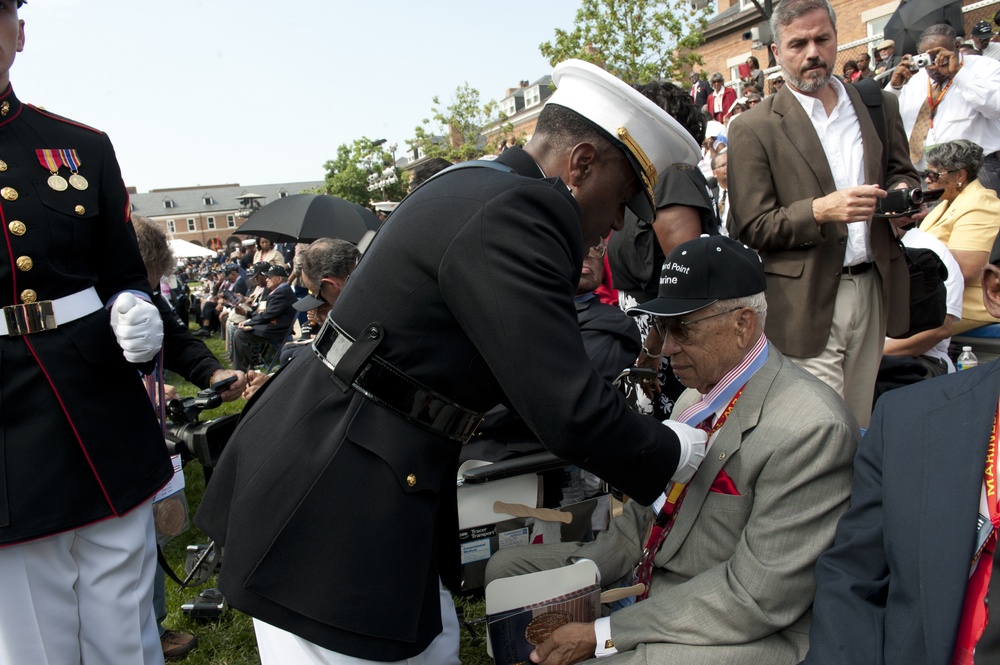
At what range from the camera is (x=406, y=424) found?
160 cm

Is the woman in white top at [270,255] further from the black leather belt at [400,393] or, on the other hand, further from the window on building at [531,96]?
the window on building at [531,96]

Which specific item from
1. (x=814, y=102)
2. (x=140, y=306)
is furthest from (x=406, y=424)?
(x=814, y=102)

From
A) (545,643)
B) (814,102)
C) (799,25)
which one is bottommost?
(545,643)

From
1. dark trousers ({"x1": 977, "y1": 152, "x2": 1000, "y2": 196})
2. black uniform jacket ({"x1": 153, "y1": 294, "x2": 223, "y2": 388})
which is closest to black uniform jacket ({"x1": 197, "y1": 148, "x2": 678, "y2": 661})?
black uniform jacket ({"x1": 153, "y1": 294, "x2": 223, "y2": 388})

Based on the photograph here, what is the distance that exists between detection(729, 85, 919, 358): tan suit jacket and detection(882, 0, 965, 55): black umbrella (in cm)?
748

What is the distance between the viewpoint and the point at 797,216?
10.2 feet

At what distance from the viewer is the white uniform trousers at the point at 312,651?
1.63 m

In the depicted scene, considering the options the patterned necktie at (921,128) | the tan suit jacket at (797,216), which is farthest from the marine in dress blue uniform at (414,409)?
the patterned necktie at (921,128)

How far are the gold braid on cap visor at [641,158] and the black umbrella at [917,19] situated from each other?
9367mm

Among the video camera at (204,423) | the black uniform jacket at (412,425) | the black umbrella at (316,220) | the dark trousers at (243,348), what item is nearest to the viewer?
the black uniform jacket at (412,425)

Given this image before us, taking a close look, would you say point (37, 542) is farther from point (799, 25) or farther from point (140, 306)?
point (799, 25)

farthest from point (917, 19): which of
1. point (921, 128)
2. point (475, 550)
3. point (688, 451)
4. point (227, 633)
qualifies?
point (227, 633)

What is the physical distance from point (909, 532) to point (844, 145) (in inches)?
86.3

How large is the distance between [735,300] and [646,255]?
169 cm
